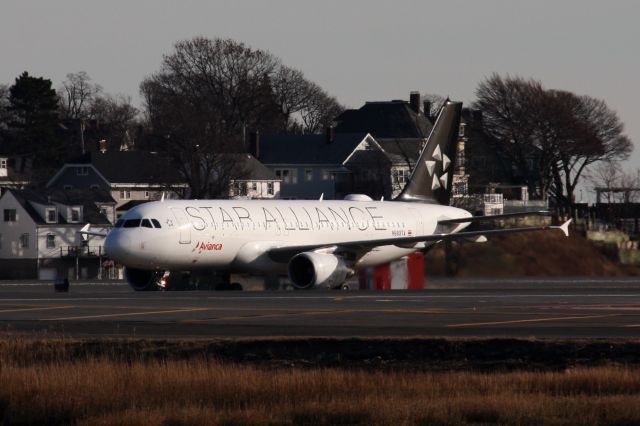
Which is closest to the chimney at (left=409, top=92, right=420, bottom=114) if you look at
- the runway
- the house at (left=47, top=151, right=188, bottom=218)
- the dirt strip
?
the house at (left=47, top=151, right=188, bottom=218)

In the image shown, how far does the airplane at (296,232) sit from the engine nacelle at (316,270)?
0.04 m

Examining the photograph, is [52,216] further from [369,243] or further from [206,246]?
[206,246]

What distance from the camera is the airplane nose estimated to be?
52.9 metres

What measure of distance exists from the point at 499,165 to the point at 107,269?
50.4 metres

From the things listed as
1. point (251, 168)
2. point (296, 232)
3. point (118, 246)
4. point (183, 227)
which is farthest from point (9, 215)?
point (118, 246)

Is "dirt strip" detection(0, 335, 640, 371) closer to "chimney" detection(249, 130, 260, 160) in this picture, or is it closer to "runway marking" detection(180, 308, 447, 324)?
"runway marking" detection(180, 308, 447, 324)

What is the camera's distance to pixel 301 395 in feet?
73.0

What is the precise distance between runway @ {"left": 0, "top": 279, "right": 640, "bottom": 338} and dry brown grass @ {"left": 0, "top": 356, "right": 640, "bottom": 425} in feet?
20.7

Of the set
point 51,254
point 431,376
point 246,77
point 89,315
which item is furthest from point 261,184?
point 431,376

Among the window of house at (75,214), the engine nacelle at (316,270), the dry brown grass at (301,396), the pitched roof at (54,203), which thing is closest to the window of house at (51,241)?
the pitched roof at (54,203)

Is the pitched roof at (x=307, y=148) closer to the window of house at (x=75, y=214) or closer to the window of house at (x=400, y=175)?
the window of house at (x=400, y=175)

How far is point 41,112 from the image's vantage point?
16250cm

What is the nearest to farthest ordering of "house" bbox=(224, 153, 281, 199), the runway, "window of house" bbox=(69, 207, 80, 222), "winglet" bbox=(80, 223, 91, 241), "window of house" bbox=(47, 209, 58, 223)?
the runway < "winglet" bbox=(80, 223, 91, 241) < "window of house" bbox=(47, 209, 58, 223) < "window of house" bbox=(69, 207, 80, 222) < "house" bbox=(224, 153, 281, 199)

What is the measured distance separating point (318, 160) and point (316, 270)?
94.4 metres
